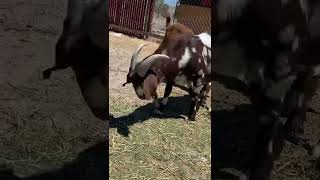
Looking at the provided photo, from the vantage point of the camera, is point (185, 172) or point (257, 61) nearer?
point (257, 61)

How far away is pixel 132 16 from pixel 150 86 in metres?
6.23

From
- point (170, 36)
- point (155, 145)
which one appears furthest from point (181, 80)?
point (155, 145)

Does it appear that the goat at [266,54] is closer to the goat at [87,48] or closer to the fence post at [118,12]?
the goat at [87,48]

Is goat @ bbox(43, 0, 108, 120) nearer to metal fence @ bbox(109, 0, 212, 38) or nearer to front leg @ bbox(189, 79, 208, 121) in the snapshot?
front leg @ bbox(189, 79, 208, 121)

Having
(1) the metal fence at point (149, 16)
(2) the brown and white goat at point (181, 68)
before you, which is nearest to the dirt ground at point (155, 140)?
(2) the brown and white goat at point (181, 68)

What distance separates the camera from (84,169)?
2.76 m

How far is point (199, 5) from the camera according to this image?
36.2ft

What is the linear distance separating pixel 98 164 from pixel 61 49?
65 centimetres

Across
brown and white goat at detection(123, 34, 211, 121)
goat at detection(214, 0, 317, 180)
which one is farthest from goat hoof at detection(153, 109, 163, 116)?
goat at detection(214, 0, 317, 180)

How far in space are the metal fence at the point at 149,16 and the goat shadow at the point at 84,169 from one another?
25.9ft

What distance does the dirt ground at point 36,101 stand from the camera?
2.50 m

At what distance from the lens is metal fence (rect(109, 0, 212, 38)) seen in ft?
35.7

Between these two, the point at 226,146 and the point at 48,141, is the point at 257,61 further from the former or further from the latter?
the point at 48,141

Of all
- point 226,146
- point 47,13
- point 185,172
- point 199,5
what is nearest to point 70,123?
point 47,13
